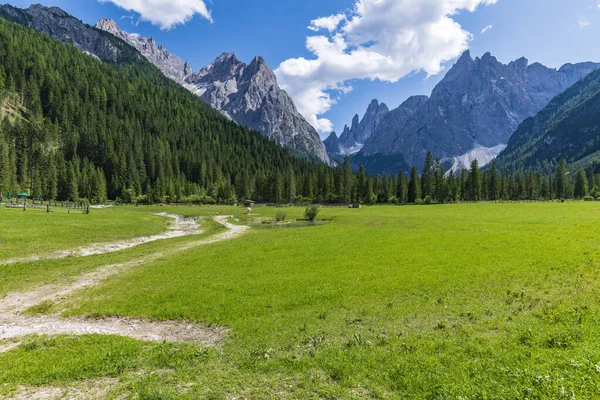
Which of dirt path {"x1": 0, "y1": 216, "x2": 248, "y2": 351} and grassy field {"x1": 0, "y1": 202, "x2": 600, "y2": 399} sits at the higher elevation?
grassy field {"x1": 0, "y1": 202, "x2": 600, "y2": 399}

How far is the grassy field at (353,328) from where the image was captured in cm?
1023

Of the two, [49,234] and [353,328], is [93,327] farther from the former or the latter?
[49,234]

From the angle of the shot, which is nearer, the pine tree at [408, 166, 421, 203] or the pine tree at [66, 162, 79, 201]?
the pine tree at [66, 162, 79, 201]

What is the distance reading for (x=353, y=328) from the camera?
48.9ft

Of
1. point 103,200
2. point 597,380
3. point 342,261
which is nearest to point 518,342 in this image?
point 597,380

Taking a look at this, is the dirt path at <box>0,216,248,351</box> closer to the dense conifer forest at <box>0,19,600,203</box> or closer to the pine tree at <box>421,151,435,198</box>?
the dense conifer forest at <box>0,19,600,203</box>

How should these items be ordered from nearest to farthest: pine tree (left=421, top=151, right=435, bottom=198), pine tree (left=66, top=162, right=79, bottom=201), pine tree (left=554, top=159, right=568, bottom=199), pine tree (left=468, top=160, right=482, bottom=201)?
pine tree (left=66, top=162, right=79, bottom=201) < pine tree (left=468, top=160, right=482, bottom=201) < pine tree (left=421, top=151, right=435, bottom=198) < pine tree (left=554, top=159, right=568, bottom=199)

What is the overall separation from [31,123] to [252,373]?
725 feet

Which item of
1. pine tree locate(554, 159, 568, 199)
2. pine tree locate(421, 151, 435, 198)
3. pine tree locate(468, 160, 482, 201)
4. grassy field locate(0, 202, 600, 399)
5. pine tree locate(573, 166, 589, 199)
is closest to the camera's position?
grassy field locate(0, 202, 600, 399)

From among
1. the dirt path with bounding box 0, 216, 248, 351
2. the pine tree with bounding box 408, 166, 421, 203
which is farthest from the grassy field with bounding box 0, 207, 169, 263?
the pine tree with bounding box 408, 166, 421, 203

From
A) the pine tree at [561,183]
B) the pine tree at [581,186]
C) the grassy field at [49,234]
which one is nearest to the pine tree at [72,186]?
the grassy field at [49,234]

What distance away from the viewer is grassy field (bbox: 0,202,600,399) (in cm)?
1023

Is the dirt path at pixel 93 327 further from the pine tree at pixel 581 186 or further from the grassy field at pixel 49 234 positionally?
the pine tree at pixel 581 186

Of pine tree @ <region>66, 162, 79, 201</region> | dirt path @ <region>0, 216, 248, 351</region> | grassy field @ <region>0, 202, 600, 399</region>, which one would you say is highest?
pine tree @ <region>66, 162, 79, 201</region>
